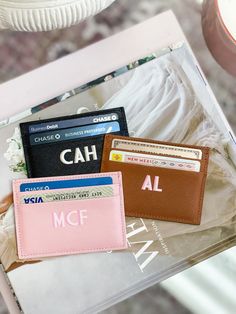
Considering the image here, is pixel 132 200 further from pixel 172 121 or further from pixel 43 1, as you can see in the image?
pixel 43 1

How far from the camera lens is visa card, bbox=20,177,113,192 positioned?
56 cm

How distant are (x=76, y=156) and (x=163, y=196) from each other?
10 centimetres

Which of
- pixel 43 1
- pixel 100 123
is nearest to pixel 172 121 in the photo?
pixel 100 123

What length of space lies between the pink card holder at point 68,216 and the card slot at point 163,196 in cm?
2

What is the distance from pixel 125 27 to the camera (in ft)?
2.02

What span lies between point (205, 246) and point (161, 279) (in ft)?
0.19

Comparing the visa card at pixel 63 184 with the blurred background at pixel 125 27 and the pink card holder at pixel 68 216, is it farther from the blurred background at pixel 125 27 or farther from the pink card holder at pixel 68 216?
the blurred background at pixel 125 27

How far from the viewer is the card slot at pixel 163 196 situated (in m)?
0.57

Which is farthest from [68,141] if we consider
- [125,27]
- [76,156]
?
[125,27]

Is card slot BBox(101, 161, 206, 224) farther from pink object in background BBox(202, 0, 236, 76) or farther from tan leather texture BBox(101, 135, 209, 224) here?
pink object in background BBox(202, 0, 236, 76)

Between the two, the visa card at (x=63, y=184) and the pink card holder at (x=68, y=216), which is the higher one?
the visa card at (x=63, y=184)

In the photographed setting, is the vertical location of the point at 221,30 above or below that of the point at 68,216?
above

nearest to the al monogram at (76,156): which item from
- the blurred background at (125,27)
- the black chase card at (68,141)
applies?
the black chase card at (68,141)

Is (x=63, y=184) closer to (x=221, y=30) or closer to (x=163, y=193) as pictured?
(x=163, y=193)
